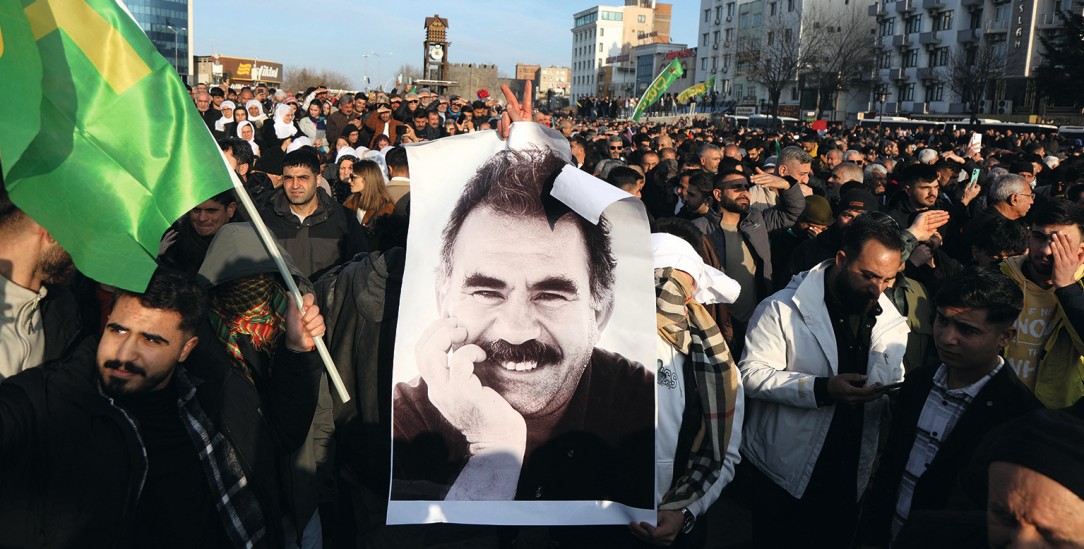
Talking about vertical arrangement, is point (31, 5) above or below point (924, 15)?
below

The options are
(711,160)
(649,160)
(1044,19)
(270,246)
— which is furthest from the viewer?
(1044,19)

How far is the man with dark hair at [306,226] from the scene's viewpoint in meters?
4.95

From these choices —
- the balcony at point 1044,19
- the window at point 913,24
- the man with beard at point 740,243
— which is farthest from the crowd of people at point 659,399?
the window at point 913,24

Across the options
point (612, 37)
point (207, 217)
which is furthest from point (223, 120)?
point (612, 37)

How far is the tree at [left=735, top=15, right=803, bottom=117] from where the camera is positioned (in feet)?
205

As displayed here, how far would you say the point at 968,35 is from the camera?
63.8 m

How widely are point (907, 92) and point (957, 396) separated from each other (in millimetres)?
76854

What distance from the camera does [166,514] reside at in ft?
7.98

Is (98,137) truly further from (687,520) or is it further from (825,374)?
(825,374)

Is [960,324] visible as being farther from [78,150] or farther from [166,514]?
[78,150]

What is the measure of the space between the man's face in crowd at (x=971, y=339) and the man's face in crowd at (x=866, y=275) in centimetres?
43

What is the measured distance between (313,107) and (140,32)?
14307 mm

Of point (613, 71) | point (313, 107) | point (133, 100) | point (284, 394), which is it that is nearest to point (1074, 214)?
point (284, 394)

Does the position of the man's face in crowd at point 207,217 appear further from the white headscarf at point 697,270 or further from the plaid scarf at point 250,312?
the white headscarf at point 697,270
